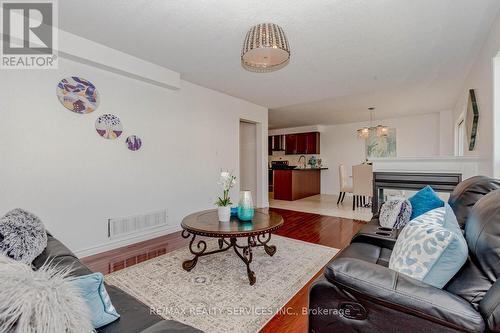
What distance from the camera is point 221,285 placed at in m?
2.02

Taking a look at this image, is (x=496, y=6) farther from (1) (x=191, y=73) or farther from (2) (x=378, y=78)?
(1) (x=191, y=73)

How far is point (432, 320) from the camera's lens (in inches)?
32.4

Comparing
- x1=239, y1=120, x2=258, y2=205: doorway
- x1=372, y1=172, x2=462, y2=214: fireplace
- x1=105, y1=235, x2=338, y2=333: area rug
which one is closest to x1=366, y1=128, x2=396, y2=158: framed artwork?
x1=372, y1=172, x2=462, y2=214: fireplace

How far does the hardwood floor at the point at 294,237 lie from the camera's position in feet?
5.39

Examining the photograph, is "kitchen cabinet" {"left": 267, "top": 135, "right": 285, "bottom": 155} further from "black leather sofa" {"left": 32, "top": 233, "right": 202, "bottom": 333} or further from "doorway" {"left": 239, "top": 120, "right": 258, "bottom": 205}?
"black leather sofa" {"left": 32, "top": 233, "right": 202, "bottom": 333}

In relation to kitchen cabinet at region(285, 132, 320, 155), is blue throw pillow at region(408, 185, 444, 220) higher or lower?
lower

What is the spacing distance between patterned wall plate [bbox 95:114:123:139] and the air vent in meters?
1.05

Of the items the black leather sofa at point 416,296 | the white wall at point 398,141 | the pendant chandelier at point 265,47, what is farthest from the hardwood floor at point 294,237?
the white wall at point 398,141

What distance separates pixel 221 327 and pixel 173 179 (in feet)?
7.95

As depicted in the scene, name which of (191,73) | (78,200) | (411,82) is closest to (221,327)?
(78,200)

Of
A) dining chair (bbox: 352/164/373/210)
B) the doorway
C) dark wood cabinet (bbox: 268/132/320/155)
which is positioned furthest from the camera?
dark wood cabinet (bbox: 268/132/320/155)

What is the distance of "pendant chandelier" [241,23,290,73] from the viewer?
1788 millimetres

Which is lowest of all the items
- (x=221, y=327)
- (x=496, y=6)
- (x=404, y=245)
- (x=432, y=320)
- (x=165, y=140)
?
(x=221, y=327)

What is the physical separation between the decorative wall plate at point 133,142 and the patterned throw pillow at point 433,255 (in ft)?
10.1
